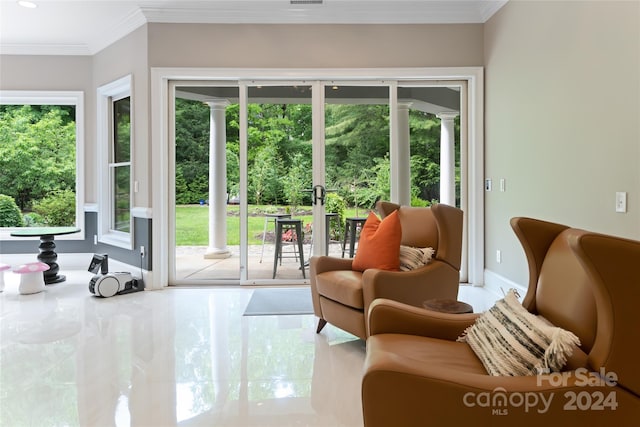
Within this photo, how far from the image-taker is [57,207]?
5449mm

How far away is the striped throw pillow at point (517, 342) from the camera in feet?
3.97

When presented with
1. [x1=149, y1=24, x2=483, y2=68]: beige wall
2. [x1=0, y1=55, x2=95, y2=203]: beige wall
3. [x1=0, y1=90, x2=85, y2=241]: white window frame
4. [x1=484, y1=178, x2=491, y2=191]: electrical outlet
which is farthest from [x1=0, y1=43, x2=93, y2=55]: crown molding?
[x1=484, y1=178, x2=491, y2=191]: electrical outlet

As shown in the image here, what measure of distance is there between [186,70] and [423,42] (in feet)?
8.26

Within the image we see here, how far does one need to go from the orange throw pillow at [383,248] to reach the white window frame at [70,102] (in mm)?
4106

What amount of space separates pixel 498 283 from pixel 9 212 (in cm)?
609

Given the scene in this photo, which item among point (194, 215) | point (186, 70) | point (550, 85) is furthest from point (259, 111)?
point (550, 85)

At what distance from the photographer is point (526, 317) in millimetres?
1388

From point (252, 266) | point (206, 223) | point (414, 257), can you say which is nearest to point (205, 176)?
point (206, 223)

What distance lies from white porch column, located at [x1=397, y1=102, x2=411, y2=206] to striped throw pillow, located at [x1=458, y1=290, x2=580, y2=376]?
298 cm

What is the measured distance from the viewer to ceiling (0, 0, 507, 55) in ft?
13.3

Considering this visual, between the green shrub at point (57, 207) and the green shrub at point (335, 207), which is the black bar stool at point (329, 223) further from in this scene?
the green shrub at point (57, 207)

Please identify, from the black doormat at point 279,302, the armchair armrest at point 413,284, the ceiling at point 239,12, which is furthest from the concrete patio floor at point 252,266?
the ceiling at point 239,12

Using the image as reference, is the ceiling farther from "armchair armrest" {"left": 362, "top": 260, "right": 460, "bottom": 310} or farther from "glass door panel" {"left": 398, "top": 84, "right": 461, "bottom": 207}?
"armchair armrest" {"left": 362, "top": 260, "right": 460, "bottom": 310}

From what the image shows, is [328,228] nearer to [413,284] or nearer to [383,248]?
[383,248]
